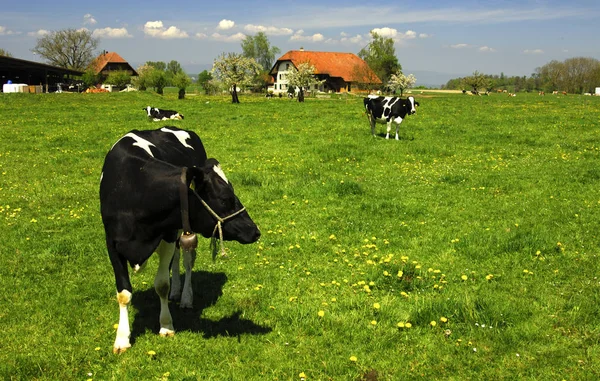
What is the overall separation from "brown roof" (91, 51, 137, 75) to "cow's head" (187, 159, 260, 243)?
4528 inches

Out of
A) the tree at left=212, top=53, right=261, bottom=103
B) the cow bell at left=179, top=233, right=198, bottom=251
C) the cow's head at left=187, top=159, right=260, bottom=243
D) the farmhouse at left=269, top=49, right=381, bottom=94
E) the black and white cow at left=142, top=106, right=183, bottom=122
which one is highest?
the farmhouse at left=269, top=49, right=381, bottom=94

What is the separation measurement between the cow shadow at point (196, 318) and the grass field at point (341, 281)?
0.10ft

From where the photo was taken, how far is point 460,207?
1132 centimetres

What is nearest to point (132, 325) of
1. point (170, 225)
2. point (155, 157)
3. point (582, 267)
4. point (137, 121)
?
point (170, 225)

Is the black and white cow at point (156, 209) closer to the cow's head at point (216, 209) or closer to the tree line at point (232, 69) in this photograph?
the cow's head at point (216, 209)

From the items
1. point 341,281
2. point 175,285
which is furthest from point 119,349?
point 341,281

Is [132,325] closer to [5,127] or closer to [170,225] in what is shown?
[170,225]

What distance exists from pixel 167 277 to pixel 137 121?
77.5ft

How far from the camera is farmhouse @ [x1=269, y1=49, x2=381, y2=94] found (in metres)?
93.0

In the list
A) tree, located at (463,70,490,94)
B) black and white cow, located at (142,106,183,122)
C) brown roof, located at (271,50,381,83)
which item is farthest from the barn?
tree, located at (463,70,490,94)

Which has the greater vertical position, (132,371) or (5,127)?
(5,127)

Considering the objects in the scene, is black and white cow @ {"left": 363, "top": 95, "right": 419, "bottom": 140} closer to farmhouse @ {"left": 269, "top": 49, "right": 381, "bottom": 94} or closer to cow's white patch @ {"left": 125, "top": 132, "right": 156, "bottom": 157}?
cow's white patch @ {"left": 125, "top": 132, "right": 156, "bottom": 157}

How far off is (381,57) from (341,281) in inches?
3874

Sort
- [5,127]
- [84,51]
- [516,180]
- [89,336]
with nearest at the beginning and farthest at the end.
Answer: [89,336], [516,180], [5,127], [84,51]
